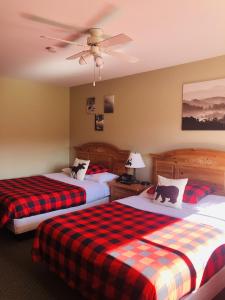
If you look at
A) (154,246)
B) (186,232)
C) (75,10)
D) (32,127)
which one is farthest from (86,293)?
(32,127)

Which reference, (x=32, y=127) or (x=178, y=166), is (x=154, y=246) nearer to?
(x=178, y=166)

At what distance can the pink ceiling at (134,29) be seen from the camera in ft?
6.28

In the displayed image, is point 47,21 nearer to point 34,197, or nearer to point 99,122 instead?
point 34,197

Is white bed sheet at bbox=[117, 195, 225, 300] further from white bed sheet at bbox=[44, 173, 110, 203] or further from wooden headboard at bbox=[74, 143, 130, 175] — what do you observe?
wooden headboard at bbox=[74, 143, 130, 175]

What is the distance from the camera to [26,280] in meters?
2.41

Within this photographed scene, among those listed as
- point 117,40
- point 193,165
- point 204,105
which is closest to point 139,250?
point 117,40

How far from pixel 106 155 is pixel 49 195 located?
1.59m

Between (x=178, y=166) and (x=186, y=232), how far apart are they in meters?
1.46

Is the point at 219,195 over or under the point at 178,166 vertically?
under

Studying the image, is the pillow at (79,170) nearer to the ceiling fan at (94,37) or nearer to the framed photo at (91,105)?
the framed photo at (91,105)

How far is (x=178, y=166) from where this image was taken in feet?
11.5

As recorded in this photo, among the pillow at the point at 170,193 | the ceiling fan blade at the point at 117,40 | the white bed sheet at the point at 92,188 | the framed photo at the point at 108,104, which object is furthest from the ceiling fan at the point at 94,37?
the framed photo at the point at 108,104

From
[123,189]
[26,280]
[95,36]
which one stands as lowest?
[26,280]

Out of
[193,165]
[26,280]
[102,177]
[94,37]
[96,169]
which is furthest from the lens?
[96,169]
